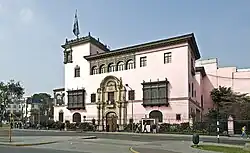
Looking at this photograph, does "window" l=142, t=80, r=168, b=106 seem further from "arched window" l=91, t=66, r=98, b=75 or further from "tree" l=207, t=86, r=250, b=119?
"arched window" l=91, t=66, r=98, b=75

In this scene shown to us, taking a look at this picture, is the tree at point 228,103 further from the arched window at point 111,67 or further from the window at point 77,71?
the window at point 77,71

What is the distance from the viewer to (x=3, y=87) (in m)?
102

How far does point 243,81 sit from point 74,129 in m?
35.9

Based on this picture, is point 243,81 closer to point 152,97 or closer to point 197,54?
point 197,54

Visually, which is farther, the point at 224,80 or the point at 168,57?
the point at 224,80

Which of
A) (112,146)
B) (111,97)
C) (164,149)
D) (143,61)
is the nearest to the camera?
(164,149)

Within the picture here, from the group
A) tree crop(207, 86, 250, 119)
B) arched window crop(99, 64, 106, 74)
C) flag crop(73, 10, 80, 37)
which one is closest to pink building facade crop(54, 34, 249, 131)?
arched window crop(99, 64, 106, 74)

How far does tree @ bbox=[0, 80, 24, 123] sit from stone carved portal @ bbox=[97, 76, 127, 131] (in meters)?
50.5

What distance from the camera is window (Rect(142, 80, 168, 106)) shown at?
174 ft

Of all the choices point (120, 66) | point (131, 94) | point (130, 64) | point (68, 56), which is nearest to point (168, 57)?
point (130, 64)

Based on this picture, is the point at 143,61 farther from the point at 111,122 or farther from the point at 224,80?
the point at 224,80

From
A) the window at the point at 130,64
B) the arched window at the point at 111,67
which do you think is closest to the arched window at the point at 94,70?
the arched window at the point at 111,67

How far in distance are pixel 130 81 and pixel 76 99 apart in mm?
13449

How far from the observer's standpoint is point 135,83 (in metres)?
57.2
